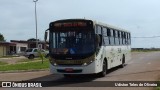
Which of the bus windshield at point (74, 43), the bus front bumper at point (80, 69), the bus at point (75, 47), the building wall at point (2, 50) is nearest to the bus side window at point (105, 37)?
the bus at point (75, 47)

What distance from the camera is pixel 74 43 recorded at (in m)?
18.9

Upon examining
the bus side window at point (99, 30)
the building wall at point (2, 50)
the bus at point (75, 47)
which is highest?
the bus side window at point (99, 30)

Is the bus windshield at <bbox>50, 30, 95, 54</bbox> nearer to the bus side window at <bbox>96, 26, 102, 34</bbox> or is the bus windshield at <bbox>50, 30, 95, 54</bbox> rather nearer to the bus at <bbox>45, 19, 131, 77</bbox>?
the bus at <bbox>45, 19, 131, 77</bbox>

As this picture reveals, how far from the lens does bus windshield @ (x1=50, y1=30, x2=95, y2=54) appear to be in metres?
18.8

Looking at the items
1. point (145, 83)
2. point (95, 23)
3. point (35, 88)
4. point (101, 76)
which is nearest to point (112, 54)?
point (101, 76)

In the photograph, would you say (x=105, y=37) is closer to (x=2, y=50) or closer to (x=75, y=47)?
(x=75, y=47)

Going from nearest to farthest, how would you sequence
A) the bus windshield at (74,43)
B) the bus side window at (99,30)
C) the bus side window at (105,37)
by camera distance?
1. the bus windshield at (74,43)
2. the bus side window at (99,30)
3. the bus side window at (105,37)

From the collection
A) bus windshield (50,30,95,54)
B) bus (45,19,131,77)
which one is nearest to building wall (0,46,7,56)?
bus (45,19,131,77)

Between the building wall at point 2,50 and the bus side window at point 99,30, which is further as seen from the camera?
the building wall at point 2,50

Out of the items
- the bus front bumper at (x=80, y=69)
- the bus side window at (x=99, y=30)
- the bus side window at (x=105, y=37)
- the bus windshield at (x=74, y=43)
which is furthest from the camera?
the bus side window at (x=105, y=37)

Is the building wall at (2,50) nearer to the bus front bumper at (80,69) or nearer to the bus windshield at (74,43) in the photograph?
the bus windshield at (74,43)

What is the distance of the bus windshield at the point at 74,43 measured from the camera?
18.8 meters

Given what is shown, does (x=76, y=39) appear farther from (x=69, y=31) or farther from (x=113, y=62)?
(x=113, y=62)

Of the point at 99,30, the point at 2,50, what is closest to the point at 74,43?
the point at 99,30
